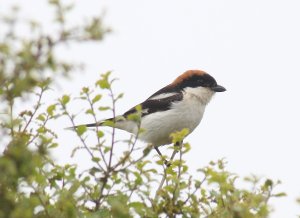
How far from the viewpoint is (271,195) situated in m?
2.93

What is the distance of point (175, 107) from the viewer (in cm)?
717

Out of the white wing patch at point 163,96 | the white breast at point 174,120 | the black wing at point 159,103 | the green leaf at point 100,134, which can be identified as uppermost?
the green leaf at point 100,134

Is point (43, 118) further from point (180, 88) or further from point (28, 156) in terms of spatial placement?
point (180, 88)

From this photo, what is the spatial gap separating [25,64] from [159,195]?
1284 millimetres

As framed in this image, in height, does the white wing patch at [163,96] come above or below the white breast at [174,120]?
above

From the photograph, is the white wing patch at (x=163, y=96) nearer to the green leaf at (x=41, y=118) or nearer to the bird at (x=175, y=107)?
the bird at (x=175, y=107)

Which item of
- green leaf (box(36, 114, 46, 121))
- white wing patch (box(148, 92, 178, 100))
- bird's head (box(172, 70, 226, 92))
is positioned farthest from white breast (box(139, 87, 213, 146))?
green leaf (box(36, 114, 46, 121))

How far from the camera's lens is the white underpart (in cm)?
709

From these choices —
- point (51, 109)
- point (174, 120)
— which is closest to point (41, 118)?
point (51, 109)

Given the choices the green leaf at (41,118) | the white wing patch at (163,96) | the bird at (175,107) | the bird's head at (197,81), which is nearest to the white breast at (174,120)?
the bird at (175,107)

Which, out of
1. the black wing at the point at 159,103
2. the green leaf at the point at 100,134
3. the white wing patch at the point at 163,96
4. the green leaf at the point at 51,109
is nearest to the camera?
the green leaf at the point at 100,134

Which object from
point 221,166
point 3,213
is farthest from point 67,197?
point 221,166

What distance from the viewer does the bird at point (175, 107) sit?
7.11 m

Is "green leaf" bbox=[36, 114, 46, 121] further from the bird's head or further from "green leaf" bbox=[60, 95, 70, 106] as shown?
the bird's head
